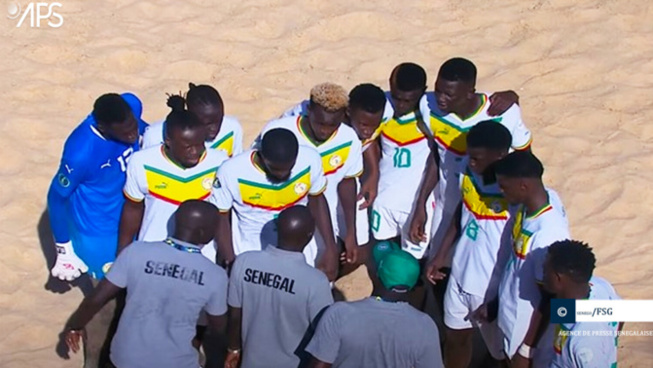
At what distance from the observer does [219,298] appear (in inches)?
185

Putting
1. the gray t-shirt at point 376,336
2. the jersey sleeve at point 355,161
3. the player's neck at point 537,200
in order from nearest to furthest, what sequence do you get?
the gray t-shirt at point 376,336 < the player's neck at point 537,200 < the jersey sleeve at point 355,161

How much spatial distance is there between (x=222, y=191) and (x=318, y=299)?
1035mm

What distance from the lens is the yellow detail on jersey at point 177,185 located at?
5.33 meters

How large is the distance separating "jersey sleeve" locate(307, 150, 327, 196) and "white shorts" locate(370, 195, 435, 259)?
2.54 feet

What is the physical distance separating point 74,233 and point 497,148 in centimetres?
246

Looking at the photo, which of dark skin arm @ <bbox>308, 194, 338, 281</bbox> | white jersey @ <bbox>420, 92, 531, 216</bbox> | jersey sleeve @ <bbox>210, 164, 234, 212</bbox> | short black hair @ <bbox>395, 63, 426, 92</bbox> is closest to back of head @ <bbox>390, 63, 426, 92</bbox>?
short black hair @ <bbox>395, 63, 426, 92</bbox>

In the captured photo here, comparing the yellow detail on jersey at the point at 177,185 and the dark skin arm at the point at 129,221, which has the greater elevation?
the yellow detail on jersey at the point at 177,185

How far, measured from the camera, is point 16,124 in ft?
26.4

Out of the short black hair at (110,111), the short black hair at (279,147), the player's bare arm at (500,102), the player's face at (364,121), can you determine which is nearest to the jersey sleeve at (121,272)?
the short black hair at (279,147)

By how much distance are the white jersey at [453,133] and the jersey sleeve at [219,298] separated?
175cm

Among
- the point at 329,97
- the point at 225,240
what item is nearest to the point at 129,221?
the point at 225,240

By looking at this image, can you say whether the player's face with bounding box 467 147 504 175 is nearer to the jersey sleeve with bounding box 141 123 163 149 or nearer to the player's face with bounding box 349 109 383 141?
the player's face with bounding box 349 109 383 141

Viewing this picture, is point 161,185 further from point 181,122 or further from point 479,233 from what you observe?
point 479,233

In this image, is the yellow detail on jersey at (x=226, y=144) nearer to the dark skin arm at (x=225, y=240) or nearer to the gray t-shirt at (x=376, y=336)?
the dark skin arm at (x=225, y=240)
